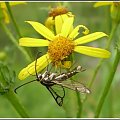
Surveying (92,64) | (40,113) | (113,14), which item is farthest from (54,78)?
(92,64)

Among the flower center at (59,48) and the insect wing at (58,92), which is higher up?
the flower center at (59,48)

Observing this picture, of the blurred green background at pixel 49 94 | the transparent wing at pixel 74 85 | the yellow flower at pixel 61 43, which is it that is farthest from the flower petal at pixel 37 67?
the blurred green background at pixel 49 94

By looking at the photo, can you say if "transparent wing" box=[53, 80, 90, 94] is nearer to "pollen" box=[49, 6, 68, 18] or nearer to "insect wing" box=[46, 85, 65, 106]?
"insect wing" box=[46, 85, 65, 106]

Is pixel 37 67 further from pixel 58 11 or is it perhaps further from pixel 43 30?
pixel 58 11

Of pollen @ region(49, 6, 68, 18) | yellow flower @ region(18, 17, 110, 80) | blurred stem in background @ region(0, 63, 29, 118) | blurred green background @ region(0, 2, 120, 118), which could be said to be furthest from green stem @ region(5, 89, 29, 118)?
pollen @ region(49, 6, 68, 18)

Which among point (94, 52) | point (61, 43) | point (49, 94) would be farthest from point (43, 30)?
point (49, 94)

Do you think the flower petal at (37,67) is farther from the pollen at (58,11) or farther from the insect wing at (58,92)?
the pollen at (58,11)

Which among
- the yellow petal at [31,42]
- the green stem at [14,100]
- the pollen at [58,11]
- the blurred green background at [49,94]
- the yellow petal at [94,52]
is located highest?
the pollen at [58,11]

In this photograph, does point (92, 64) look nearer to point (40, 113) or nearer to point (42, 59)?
point (40, 113)
